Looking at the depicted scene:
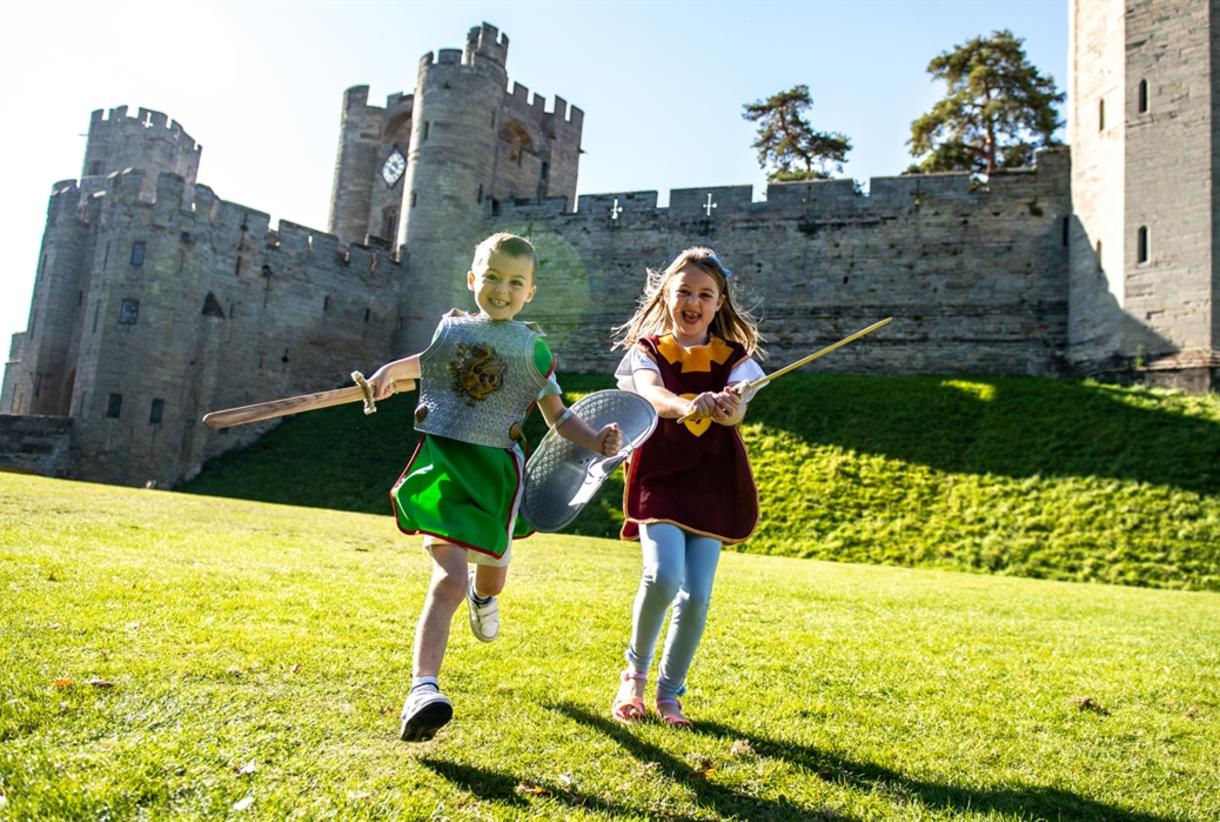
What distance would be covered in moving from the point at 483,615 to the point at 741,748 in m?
1.10

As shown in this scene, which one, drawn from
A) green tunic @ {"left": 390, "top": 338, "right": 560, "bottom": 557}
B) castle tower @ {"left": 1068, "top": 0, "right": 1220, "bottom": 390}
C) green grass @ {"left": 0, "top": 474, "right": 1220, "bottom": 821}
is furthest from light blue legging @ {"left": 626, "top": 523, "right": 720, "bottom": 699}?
castle tower @ {"left": 1068, "top": 0, "right": 1220, "bottom": 390}

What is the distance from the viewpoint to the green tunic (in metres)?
3.16

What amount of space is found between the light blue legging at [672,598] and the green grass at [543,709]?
22cm

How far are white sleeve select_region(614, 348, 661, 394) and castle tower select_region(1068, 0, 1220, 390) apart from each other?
17225 millimetres

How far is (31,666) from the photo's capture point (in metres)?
3.20

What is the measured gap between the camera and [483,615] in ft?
11.5

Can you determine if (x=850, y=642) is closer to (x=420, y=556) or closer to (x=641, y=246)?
(x=420, y=556)

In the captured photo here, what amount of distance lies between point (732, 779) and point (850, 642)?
269cm

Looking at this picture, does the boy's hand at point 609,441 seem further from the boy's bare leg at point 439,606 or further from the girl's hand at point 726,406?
the boy's bare leg at point 439,606

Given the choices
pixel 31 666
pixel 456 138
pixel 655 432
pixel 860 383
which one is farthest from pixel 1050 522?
pixel 456 138

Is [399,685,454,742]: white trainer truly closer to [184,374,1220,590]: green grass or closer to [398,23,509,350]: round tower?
[184,374,1220,590]: green grass

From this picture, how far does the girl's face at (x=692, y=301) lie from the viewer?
389cm

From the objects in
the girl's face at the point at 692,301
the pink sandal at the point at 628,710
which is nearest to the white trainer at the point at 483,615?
the pink sandal at the point at 628,710

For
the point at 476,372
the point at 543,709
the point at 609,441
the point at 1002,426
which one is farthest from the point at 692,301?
the point at 1002,426
